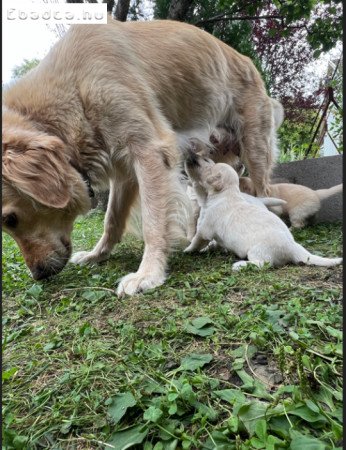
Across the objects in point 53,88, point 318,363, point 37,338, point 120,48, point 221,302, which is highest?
point 120,48

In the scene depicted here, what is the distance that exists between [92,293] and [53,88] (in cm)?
144

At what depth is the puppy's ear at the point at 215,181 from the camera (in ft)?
Answer: 11.2

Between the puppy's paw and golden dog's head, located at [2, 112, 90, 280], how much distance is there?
0.67m

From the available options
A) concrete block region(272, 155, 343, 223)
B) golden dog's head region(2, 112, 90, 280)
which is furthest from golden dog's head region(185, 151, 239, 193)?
concrete block region(272, 155, 343, 223)

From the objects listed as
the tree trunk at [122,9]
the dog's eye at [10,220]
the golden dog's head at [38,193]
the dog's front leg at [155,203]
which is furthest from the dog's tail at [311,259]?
the tree trunk at [122,9]

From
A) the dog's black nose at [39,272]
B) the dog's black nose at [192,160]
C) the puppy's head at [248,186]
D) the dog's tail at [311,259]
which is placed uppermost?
the dog's black nose at [192,160]

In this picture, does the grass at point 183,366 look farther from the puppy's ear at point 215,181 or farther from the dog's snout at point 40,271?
the puppy's ear at point 215,181

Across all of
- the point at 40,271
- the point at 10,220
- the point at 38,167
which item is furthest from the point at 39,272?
the point at 38,167

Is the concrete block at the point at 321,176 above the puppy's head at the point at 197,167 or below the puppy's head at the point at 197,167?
below

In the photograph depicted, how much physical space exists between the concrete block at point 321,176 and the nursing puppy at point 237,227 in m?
1.90

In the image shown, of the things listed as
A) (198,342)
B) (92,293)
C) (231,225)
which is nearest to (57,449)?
(198,342)

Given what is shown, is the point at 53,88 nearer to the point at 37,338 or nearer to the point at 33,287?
the point at 33,287

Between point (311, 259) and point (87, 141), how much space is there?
1698 millimetres

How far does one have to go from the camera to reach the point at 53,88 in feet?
9.38
